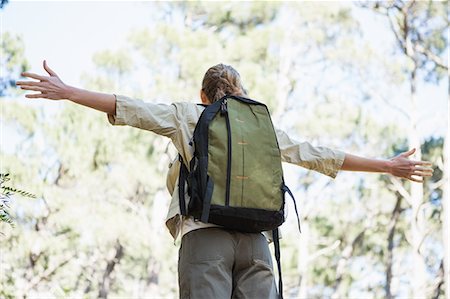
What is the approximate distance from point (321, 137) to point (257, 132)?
1407 cm

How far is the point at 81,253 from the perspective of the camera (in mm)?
17328

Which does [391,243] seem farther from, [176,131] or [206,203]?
[206,203]

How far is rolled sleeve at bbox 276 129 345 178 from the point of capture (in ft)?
9.07

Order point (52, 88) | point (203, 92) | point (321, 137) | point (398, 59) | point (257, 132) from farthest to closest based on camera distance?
point (321, 137) < point (398, 59) < point (203, 92) < point (257, 132) < point (52, 88)

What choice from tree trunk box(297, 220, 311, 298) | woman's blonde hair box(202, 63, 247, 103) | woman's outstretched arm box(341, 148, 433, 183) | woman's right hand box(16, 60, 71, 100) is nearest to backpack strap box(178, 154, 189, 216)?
woman's blonde hair box(202, 63, 247, 103)

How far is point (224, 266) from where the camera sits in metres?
2.48

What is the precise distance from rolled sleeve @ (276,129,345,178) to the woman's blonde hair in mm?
207

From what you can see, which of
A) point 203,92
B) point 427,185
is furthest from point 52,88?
point 427,185

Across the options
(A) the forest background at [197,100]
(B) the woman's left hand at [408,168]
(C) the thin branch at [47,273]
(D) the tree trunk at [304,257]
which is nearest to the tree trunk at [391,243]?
(A) the forest background at [197,100]

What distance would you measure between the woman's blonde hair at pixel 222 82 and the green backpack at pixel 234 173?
123mm

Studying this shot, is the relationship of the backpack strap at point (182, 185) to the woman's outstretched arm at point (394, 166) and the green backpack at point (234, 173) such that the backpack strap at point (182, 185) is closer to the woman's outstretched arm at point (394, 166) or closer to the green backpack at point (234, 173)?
the green backpack at point (234, 173)

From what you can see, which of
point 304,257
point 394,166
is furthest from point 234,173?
point 304,257

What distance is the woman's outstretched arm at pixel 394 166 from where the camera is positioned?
9.53ft

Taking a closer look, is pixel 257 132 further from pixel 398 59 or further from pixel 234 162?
pixel 398 59
